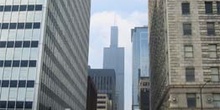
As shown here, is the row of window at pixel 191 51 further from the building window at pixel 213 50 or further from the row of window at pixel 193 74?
the row of window at pixel 193 74

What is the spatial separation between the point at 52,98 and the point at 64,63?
55.3ft

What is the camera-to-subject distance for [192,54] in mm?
65188

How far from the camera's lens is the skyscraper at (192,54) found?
63.2 metres

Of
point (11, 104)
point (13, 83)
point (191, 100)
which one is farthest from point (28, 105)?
point (191, 100)

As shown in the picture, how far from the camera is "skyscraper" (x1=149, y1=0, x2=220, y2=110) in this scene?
208 ft

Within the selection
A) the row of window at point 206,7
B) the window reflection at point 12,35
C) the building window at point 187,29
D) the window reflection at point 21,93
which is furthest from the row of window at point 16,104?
the row of window at point 206,7

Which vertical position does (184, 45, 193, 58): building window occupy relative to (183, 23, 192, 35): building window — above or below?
below

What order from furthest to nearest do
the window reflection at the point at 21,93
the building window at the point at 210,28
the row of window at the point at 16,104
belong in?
the window reflection at the point at 21,93, the row of window at the point at 16,104, the building window at the point at 210,28

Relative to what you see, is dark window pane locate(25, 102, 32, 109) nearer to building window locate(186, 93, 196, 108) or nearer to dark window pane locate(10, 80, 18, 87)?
dark window pane locate(10, 80, 18, 87)

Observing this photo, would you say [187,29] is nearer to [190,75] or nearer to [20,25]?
[190,75]

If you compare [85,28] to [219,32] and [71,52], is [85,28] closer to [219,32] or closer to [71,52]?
[71,52]

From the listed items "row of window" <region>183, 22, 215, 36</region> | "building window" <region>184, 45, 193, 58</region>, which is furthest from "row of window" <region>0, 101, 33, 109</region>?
"row of window" <region>183, 22, 215, 36</region>

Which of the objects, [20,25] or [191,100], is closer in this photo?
[191,100]

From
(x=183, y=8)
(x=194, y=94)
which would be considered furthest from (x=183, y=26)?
(x=194, y=94)
